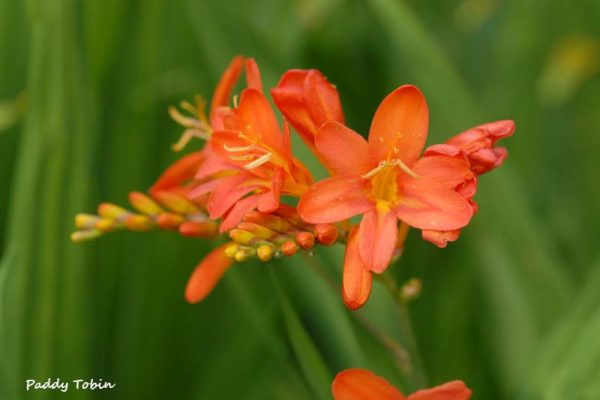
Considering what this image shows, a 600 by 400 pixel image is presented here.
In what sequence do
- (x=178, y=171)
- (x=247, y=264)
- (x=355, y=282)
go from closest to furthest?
(x=355, y=282) → (x=178, y=171) → (x=247, y=264)

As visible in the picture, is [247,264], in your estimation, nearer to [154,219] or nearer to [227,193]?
[154,219]

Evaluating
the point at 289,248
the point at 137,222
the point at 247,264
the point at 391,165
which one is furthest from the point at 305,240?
the point at 247,264

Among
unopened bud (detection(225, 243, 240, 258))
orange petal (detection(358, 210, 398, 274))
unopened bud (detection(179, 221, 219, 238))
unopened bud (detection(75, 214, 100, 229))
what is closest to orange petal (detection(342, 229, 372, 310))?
orange petal (detection(358, 210, 398, 274))

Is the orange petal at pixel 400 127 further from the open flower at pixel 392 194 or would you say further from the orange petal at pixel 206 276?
the orange petal at pixel 206 276

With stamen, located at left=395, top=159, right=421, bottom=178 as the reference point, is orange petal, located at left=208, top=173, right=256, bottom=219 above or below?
above

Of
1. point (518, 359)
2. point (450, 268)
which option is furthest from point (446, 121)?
point (518, 359)

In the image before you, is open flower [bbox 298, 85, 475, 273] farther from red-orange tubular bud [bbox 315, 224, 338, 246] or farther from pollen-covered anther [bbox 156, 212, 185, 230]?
pollen-covered anther [bbox 156, 212, 185, 230]

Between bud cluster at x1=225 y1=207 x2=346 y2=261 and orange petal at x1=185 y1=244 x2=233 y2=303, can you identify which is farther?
orange petal at x1=185 y1=244 x2=233 y2=303

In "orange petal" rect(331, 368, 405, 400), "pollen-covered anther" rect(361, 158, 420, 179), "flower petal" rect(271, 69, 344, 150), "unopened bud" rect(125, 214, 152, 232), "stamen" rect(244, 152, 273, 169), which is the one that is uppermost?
"flower petal" rect(271, 69, 344, 150)
